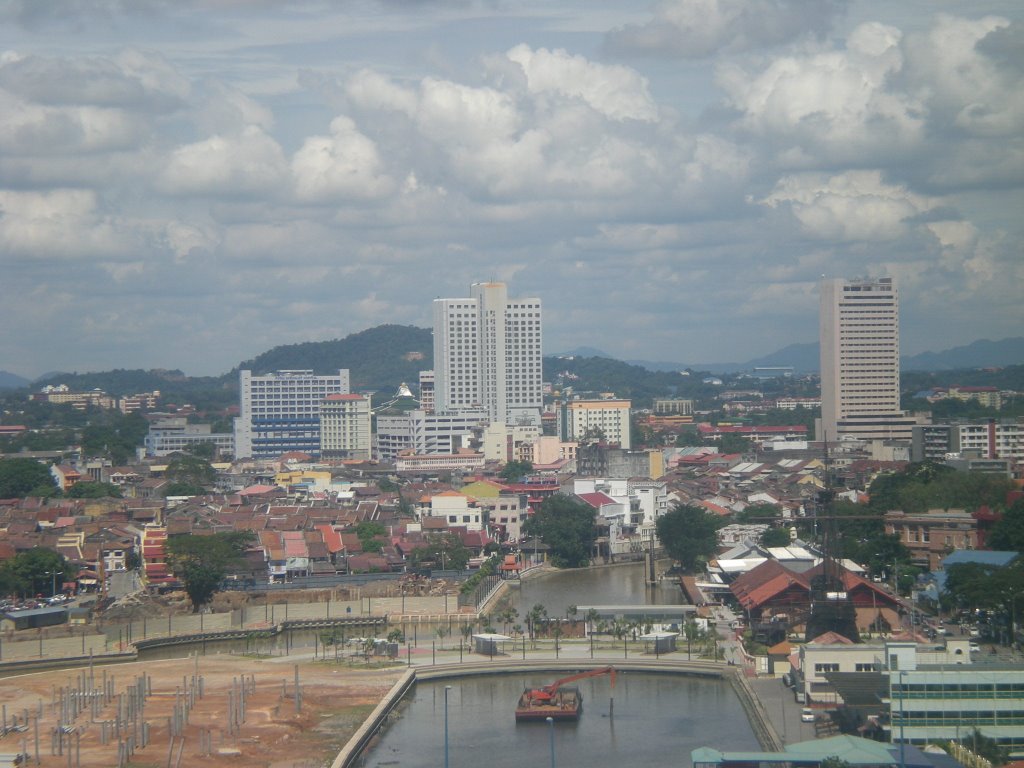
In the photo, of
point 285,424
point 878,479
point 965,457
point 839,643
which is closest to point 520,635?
point 839,643

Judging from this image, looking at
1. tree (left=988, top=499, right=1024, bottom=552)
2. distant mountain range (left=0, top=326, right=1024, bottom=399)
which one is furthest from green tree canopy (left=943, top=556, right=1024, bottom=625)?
distant mountain range (left=0, top=326, right=1024, bottom=399)

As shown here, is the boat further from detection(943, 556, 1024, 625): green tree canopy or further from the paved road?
detection(943, 556, 1024, 625): green tree canopy

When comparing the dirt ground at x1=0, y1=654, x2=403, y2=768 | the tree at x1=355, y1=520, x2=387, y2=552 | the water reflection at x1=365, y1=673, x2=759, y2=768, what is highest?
the tree at x1=355, y1=520, x2=387, y2=552

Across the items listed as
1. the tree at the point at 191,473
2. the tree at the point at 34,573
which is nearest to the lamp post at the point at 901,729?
the tree at the point at 34,573

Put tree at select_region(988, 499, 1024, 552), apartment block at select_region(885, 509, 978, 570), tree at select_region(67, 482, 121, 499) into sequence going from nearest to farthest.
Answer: tree at select_region(988, 499, 1024, 552) < apartment block at select_region(885, 509, 978, 570) < tree at select_region(67, 482, 121, 499)

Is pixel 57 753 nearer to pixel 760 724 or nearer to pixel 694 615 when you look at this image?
pixel 760 724

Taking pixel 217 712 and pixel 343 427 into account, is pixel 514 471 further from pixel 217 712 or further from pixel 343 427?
pixel 217 712

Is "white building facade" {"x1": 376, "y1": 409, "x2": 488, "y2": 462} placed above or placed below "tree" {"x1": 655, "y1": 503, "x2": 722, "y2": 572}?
above
